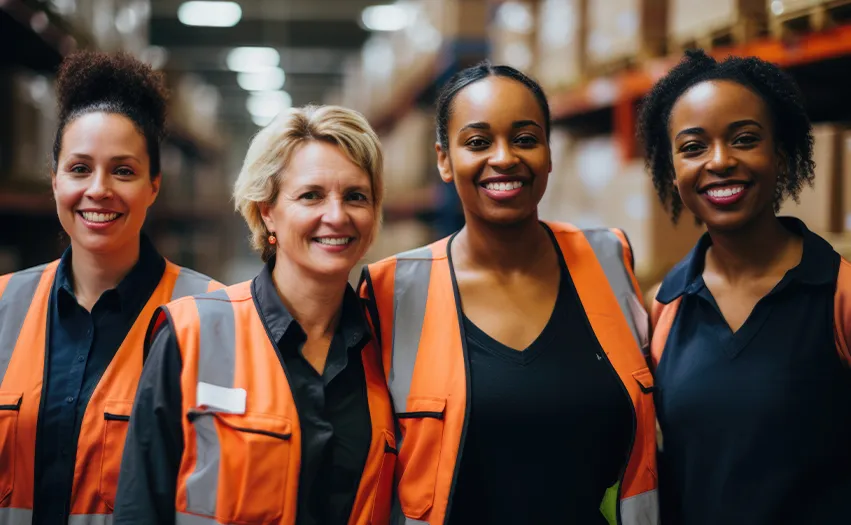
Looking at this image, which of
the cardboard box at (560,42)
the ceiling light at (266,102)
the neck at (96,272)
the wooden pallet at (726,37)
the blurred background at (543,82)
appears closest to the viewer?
the neck at (96,272)

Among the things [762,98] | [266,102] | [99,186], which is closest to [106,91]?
[99,186]

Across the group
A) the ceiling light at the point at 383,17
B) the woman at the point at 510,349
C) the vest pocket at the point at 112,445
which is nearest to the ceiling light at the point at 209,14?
the ceiling light at the point at 383,17

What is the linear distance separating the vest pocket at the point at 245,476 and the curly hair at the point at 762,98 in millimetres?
1329

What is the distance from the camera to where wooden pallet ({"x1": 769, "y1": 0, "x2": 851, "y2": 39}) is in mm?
2330

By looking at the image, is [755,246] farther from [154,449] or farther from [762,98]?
[154,449]

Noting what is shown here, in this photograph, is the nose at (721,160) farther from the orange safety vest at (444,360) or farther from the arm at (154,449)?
the arm at (154,449)

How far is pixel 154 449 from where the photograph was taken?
1671 millimetres

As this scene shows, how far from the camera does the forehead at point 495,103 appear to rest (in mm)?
1979

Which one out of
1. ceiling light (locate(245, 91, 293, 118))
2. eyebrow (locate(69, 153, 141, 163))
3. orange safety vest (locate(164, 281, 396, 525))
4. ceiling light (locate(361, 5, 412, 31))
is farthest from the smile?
ceiling light (locate(245, 91, 293, 118))

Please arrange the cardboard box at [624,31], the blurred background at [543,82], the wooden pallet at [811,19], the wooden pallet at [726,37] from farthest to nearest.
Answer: the cardboard box at [624,31] < the wooden pallet at [726,37] < the blurred background at [543,82] < the wooden pallet at [811,19]

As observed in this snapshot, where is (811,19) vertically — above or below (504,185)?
above

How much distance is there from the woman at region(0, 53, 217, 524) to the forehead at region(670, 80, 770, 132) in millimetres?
1376

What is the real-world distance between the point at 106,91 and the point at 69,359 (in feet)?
2.46

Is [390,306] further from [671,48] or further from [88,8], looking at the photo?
[88,8]
